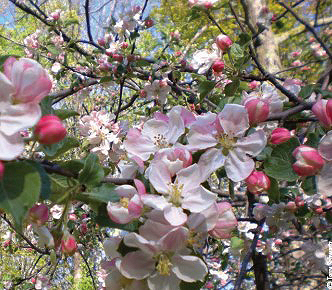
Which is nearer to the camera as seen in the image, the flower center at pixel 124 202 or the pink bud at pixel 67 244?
the flower center at pixel 124 202

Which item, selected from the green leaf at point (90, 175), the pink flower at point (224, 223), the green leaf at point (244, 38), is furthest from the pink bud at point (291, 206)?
the green leaf at point (90, 175)

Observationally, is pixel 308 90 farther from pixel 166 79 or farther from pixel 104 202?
pixel 166 79

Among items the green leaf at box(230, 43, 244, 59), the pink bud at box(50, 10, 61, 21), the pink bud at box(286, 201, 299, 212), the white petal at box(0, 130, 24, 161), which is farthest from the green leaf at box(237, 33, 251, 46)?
the pink bud at box(50, 10, 61, 21)

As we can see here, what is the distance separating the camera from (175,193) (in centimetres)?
70

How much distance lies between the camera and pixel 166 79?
221 centimetres

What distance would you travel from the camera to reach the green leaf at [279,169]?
782mm

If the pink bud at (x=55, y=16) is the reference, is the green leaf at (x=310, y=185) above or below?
below

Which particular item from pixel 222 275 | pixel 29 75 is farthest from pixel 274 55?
pixel 29 75

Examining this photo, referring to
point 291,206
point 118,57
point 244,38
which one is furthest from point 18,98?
point 118,57

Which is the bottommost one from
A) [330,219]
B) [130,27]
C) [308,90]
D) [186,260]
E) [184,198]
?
[186,260]

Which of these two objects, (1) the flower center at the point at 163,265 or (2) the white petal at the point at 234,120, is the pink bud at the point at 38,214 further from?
(2) the white petal at the point at 234,120

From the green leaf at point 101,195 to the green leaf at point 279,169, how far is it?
0.34 metres

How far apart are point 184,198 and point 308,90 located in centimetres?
60

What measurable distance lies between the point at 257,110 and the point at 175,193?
25 cm
